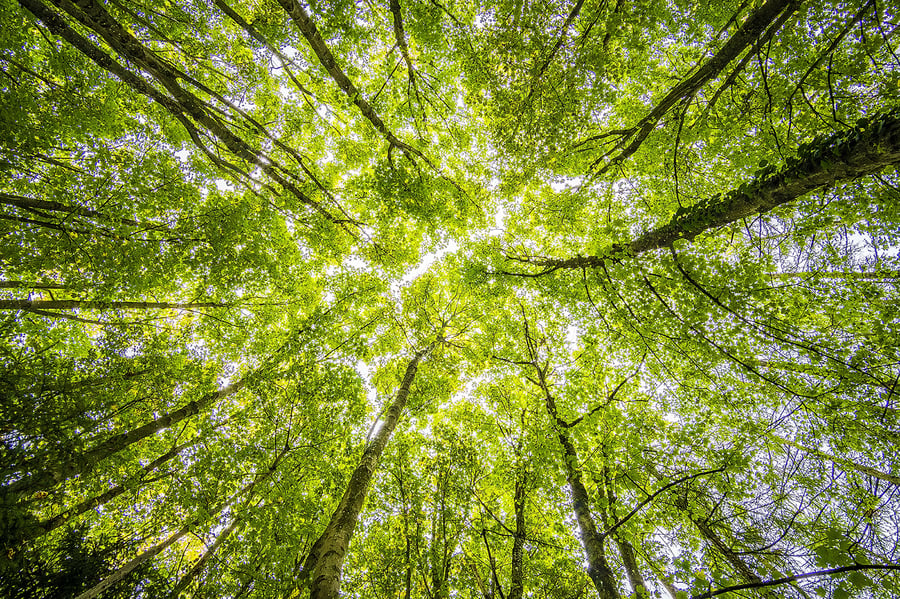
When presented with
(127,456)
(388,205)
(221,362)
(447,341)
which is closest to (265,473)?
(127,456)

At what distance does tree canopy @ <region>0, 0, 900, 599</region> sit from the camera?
4145 millimetres

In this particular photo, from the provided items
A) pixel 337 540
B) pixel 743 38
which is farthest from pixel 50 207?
pixel 743 38

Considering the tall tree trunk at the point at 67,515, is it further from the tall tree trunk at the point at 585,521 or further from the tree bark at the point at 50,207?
the tall tree trunk at the point at 585,521

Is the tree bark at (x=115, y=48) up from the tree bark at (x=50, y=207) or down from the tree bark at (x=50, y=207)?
up

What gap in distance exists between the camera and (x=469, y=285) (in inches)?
318

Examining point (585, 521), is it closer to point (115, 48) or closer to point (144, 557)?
point (144, 557)

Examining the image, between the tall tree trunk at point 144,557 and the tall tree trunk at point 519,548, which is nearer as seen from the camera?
the tall tree trunk at point 519,548

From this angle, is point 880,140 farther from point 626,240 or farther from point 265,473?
point 265,473

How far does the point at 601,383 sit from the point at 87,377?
11046 millimetres

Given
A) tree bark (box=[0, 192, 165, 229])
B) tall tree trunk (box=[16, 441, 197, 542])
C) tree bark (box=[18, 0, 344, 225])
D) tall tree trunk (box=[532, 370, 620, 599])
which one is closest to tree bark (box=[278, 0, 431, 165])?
tree bark (box=[18, 0, 344, 225])

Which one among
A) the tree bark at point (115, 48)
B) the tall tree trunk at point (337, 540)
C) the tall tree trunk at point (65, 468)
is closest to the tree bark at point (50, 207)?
the tree bark at point (115, 48)

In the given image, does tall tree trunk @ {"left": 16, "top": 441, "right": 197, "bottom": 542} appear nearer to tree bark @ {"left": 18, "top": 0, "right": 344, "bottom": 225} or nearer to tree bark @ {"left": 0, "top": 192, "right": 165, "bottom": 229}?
tree bark @ {"left": 0, "top": 192, "right": 165, "bottom": 229}

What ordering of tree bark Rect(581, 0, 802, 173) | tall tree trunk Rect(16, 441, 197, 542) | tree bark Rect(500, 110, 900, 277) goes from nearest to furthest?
1. tree bark Rect(500, 110, 900, 277)
2. tree bark Rect(581, 0, 802, 173)
3. tall tree trunk Rect(16, 441, 197, 542)

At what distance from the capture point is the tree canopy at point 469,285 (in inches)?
163
